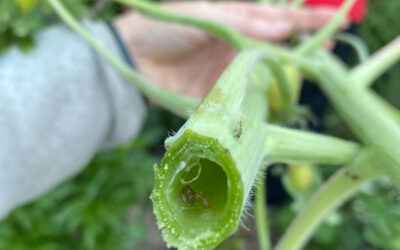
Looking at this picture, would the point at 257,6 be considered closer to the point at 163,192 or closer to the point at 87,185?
the point at 87,185

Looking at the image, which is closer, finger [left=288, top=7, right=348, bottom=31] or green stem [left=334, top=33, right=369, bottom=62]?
green stem [left=334, top=33, right=369, bottom=62]

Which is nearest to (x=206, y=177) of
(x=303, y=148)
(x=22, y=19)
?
(x=303, y=148)

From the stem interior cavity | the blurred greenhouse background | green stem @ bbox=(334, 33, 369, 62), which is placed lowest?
the blurred greenhouse background

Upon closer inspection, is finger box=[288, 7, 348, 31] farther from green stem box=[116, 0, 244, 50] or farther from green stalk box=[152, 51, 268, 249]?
green stalk box=[152, 51, 268, 249]

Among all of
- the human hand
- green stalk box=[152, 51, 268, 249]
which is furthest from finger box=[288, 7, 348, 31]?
green stalk box=[152, 51, 268, 249]

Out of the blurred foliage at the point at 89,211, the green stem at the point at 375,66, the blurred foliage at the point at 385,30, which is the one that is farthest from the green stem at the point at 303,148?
the blurred foliage at the point at 385,30

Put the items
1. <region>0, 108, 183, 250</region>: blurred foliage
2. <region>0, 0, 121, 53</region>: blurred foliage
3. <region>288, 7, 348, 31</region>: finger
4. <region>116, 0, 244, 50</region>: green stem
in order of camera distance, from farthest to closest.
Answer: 1. <region>0, 108, 183, 250</region>: blurred foliage
2. <region>288, 7, 348, 31</region>: finger
3. <region>0, 0, 121, 53</region>: blurred foliage
4. <region>116, 0, 244, 50</region>: green stem

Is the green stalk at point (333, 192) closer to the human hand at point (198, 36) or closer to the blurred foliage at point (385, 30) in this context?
the human hand at point (198, 36)

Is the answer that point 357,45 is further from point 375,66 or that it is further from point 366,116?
point 366,116
